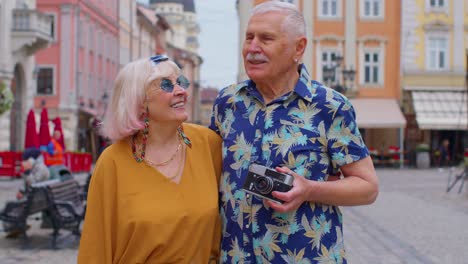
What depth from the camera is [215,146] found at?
135 inches

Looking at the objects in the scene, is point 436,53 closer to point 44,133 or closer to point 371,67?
point 371,67

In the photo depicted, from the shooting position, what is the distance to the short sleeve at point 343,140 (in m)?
3.16

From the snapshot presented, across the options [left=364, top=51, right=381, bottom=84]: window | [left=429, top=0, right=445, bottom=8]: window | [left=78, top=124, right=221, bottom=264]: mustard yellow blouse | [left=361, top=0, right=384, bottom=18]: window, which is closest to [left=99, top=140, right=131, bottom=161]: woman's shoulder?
[left=78, top=124, right=221, bottom=264]: mustard yellow blouse

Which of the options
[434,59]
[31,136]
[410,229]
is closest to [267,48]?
[410,229]

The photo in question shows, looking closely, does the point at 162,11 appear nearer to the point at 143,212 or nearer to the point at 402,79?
the point at 402,79

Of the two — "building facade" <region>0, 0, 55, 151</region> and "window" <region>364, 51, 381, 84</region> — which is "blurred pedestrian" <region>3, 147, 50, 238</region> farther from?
"window" <region>364, 51, 381, 84</region>

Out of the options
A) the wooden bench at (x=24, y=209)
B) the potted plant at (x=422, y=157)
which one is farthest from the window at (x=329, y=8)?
the wooden bench at (x=24, y=209)

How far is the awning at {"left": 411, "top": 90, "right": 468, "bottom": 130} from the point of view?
121ft

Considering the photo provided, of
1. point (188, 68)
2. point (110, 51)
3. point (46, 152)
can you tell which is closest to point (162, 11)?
point (188, 68)

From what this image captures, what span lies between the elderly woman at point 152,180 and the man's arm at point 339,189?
0.44 meters

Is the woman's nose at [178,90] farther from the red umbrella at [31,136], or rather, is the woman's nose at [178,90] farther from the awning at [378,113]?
the awning at [378,113]

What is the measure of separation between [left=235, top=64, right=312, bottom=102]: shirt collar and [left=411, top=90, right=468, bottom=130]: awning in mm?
33638

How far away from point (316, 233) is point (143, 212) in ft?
2.25

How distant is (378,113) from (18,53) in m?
16.6
